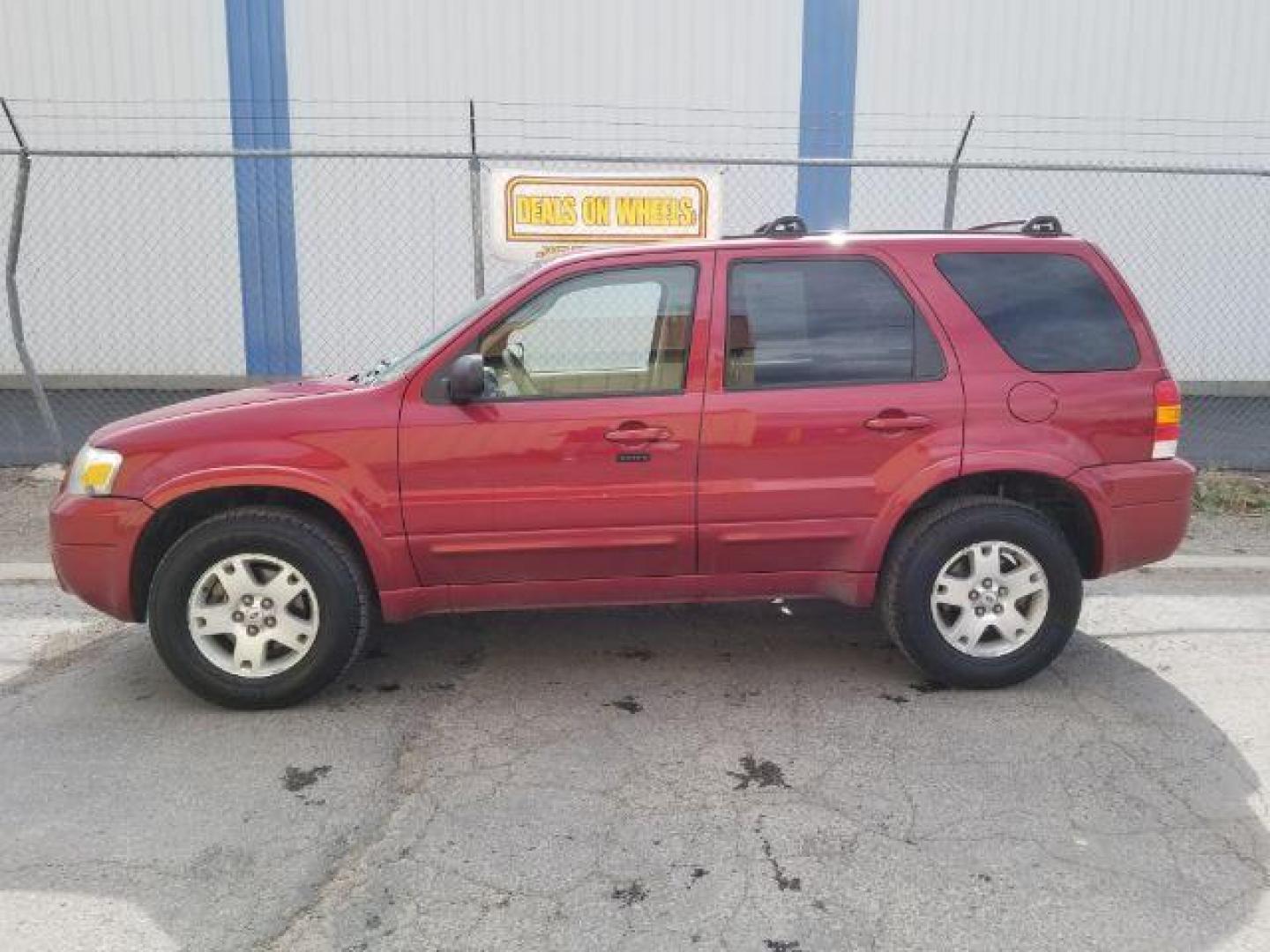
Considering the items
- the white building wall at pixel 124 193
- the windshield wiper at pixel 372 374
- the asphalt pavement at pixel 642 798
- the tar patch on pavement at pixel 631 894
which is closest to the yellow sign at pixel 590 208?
the windshield wiper at pixel 372 374

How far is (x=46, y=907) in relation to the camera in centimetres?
267

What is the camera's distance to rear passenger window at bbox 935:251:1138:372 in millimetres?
4008

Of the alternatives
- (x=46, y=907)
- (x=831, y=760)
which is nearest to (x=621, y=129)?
(x=831, y=760)

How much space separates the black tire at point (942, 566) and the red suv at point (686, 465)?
0.04 feet

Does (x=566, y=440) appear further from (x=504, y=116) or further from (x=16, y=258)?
(x=504, y=116)

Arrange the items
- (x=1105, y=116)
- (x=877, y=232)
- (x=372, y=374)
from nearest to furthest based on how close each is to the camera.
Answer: (x=877, y=232)
(x=372, y=374)
(x=1105, y=116)

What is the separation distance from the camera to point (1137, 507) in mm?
4051

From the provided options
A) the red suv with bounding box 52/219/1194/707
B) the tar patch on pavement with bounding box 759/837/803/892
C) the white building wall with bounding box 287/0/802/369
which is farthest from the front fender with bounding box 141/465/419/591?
the white building wall with bounding box 287/0/802/369

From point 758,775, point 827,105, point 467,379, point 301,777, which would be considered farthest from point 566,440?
point 827,105

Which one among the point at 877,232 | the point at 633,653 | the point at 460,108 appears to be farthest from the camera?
the point at 460,108

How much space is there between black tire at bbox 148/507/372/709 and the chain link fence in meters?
7.41

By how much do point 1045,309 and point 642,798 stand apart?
245cm

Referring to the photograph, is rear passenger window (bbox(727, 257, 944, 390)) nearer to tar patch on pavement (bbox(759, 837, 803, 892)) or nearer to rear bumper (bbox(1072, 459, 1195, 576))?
rear bumper (bbox(1072, 459, 1195, 576))

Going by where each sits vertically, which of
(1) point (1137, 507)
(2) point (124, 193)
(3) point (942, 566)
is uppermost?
(2) point (124, 193)
